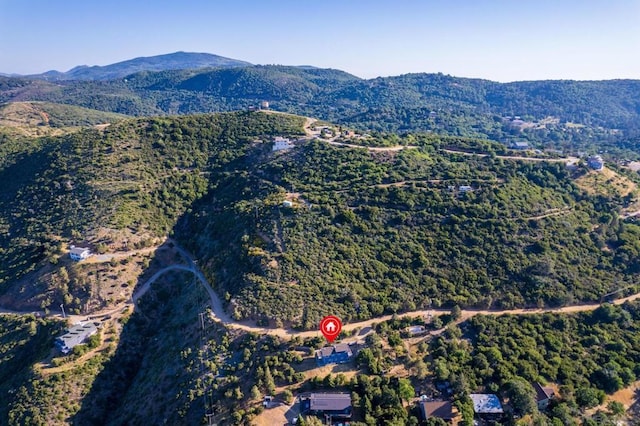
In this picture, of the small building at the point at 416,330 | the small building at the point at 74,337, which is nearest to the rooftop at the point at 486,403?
the small building at the point at 416,330

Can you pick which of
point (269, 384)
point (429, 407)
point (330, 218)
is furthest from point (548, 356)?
point (330, 218)

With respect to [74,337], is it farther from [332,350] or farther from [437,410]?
[437,410]

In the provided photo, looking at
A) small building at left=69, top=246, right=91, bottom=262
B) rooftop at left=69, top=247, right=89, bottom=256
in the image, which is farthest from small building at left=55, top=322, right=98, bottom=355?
rooftop at left=69, top=247, right=89, bottom=256

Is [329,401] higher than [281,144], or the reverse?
[281,144]

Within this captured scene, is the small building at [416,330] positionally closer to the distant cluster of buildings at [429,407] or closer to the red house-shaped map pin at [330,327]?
the red house-shaped map pin at [330,327]

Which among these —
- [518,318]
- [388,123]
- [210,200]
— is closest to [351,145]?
[210,200]

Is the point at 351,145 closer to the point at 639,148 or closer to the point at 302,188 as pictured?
the point at 302,188

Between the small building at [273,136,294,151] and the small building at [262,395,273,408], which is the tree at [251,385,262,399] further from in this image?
the small building at [273,136,294,151]
